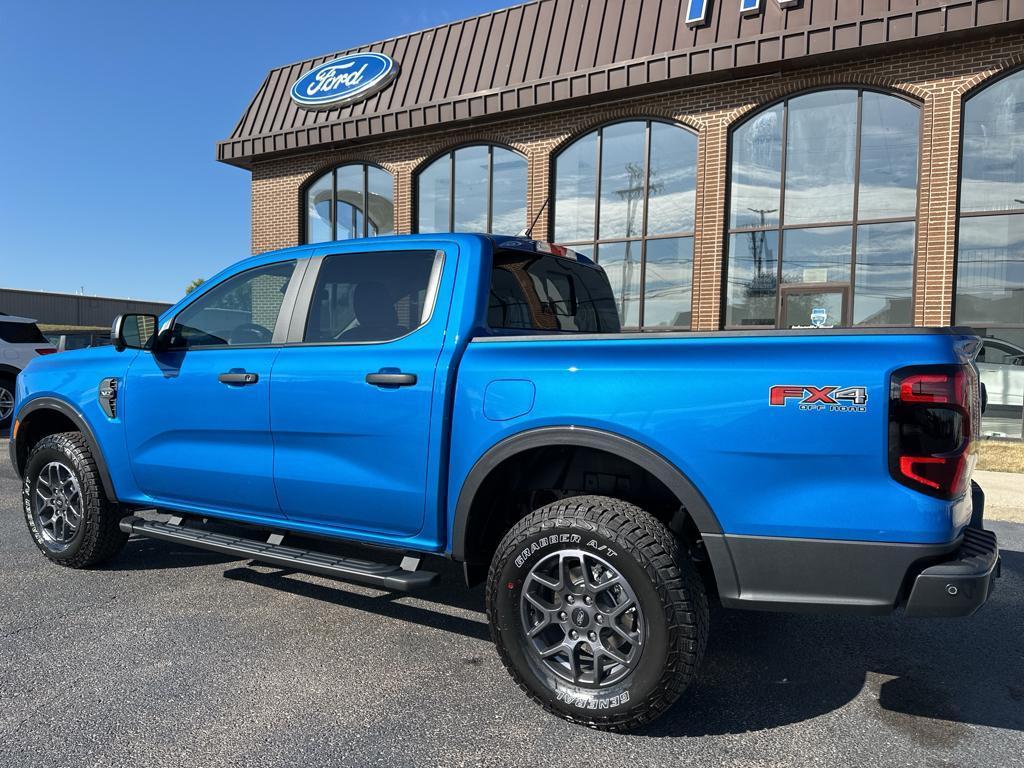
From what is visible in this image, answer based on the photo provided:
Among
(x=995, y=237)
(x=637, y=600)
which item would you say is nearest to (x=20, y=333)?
(x=637, y=600)

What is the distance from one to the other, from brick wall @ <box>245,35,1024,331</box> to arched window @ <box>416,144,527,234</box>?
259 mm

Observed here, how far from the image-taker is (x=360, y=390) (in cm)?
337

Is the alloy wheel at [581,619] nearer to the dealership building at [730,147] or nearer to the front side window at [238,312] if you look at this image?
the front side window at [238,312]

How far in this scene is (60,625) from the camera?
147 inches

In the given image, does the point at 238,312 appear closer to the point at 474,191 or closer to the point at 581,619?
the point at 581,619

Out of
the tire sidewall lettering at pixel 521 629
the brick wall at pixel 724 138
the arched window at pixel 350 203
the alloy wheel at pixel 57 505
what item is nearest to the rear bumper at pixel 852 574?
the tire sidewall lettering at pixel 521 629

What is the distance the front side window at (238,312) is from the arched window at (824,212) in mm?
8661

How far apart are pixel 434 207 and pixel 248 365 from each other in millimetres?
11530

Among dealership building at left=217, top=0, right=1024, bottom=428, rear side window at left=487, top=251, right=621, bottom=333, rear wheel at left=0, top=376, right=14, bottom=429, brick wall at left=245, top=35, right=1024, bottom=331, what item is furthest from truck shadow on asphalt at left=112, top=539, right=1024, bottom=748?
rear wheel at left=0, top=376, right=14, bottom=429

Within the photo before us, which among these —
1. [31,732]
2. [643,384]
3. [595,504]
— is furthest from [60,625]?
[643,384]

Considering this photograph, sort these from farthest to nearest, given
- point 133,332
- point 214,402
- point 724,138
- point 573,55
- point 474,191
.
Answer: point 474,191, point 573,55, point 724,138, point 133,332, point 214,402

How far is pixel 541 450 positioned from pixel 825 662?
175 cm

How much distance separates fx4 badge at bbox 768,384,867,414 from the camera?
2.38m

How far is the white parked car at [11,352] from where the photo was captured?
1161 centimetres
